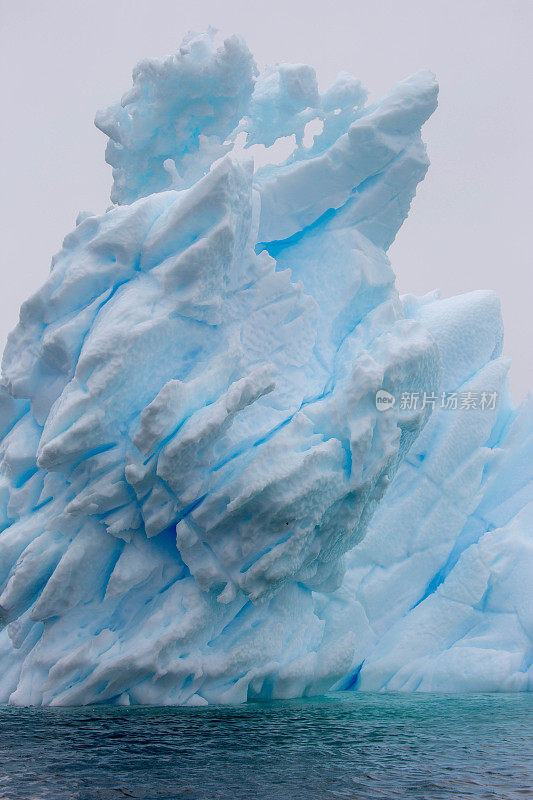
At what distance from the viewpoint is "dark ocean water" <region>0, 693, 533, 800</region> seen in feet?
11.0

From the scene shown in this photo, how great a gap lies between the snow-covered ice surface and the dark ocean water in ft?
2.77

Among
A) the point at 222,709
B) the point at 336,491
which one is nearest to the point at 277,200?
the point at 336,491

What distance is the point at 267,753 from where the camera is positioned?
413 cm

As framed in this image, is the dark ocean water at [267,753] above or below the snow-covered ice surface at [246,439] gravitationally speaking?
below

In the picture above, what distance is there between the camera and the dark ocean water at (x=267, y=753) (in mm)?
3355

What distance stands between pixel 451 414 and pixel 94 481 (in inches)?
182

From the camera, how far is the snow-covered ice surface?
6324 mm

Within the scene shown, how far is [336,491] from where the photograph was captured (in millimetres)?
6594

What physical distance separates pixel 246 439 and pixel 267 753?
304 centimetres

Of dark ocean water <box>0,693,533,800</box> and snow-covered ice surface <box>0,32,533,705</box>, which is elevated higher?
snow-covered ice surface <box>0,32,533,705</box>

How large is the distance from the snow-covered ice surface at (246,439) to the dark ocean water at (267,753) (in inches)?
33.2

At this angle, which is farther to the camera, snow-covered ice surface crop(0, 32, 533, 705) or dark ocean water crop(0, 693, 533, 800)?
snow-covered ice surface crop(0, 32, 533, 705)

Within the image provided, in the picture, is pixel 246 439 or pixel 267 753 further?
pixel 246 439

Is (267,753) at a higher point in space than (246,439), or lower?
lower
